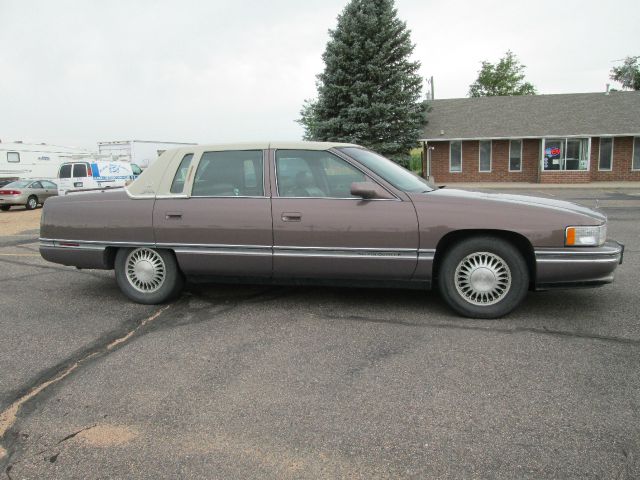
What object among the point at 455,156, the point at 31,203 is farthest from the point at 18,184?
the point at 455,156

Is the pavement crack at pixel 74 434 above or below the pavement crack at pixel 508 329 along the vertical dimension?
below

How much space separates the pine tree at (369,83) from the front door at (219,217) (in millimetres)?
20416

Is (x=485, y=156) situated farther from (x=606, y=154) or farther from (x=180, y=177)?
(x=180, y=177)

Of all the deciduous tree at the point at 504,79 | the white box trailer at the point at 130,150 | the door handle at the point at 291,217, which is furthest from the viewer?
the deciduous tree at the point at 504,79

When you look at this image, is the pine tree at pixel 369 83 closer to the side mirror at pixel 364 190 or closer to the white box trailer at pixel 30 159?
the white box trailer at pixel 30 159

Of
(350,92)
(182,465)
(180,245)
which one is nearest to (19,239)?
(180,245)

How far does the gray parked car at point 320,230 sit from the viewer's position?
443 cm

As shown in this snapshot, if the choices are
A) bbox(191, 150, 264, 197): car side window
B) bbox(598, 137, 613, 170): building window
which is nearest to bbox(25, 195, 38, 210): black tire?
bbox(191, 150, 264, 197): car side window

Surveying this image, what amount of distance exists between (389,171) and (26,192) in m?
20.5

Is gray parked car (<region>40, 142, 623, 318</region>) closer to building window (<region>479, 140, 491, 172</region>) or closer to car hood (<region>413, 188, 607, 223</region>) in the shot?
car hood (<region>413, 188, 607, 223</region>)

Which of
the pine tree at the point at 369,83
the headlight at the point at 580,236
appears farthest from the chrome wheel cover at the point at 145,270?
the pine tree at the point at 369,83

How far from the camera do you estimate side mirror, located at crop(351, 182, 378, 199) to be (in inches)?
178

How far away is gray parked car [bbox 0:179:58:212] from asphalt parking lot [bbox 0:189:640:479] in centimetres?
1791

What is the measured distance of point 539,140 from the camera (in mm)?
26188
